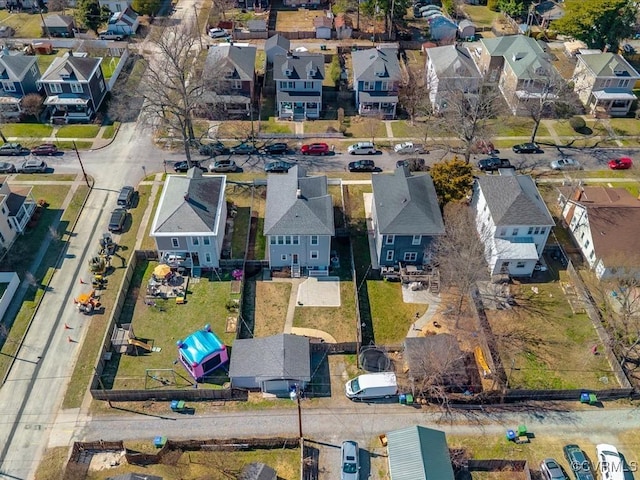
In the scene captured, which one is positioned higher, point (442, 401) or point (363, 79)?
point (363, 79)

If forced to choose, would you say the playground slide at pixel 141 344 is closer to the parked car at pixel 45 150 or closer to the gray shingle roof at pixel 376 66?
the parked car at pixel 45 150

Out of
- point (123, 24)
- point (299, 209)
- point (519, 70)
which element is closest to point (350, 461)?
point (299, 209)

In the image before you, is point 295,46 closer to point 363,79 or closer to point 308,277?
point 363,79

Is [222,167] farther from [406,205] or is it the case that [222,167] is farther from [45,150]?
[406,205]

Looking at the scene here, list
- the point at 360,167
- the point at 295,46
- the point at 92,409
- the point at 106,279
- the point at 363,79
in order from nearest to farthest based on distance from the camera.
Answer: the point at 92,409 → the point at 106,279 → the point at 360,167 → the point at 363,79 → the point at 295,46

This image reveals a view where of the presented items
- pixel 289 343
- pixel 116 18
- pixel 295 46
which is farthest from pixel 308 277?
pixel 116 18

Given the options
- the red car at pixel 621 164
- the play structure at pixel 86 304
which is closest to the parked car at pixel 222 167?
the play structure at pixel 86 304

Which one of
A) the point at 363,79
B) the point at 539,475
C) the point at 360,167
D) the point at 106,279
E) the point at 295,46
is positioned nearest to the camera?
the point at 539,475

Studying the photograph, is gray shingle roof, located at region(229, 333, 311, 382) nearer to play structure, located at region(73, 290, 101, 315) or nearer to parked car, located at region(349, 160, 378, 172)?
play structure, located at region(73, 290, 101, 315)
